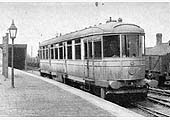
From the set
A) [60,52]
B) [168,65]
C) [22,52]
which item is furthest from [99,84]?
[22,52]

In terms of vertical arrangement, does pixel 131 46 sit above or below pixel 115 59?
above

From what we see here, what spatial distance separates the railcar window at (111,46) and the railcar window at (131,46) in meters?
0.22

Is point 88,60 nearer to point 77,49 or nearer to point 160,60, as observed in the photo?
point 77,49

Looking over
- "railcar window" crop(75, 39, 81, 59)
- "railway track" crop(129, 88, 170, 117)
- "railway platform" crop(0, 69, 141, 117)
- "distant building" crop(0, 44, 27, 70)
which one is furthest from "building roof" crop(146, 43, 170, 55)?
"distant building" crop(0, 44, 27, 70)

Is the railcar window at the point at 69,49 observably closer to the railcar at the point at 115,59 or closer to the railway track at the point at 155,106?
the railcar at the point at 115,59

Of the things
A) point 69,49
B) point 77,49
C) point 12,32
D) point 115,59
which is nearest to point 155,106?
point 115,59

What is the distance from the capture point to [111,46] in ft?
38.7

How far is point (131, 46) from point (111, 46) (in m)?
0.75

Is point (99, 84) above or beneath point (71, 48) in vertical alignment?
beneath

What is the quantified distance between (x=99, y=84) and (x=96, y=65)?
2.49ft

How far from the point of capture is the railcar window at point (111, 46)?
1173 centimetres

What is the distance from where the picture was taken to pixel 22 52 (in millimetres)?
50688

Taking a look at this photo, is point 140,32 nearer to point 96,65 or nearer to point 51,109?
point 96,65

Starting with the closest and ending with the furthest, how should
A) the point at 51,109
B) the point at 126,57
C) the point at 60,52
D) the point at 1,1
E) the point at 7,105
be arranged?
the point at 51,109 < the point at 7,105 < the point at 1,1 < the point at 126,57 < the point at 60,52
